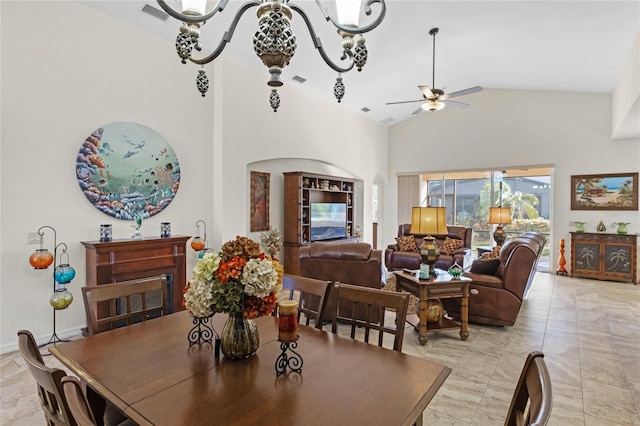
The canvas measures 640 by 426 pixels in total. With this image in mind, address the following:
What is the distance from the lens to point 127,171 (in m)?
4.14

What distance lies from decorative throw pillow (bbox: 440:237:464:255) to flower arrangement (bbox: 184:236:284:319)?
20.3 feet

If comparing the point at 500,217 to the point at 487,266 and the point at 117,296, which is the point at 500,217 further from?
the point at 117,296

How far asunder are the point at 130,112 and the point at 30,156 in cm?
116

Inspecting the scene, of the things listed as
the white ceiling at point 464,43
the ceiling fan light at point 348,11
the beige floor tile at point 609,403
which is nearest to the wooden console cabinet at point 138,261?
the white ceiling at point 464,43

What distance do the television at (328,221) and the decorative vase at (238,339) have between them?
5024mm

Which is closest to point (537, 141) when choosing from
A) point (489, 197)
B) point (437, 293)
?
point (489, 197)

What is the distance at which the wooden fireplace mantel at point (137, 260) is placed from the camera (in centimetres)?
357

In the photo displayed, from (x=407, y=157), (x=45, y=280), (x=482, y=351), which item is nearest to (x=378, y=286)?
(x=482, y=351)

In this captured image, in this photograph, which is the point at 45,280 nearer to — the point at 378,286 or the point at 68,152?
the point at 68,152

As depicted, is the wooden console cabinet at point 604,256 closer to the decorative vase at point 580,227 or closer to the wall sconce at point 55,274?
the decorative vase at point 580,227

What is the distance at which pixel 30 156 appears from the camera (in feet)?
11.2

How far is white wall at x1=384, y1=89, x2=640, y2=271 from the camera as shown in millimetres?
6809

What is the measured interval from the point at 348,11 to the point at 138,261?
3.38 meters

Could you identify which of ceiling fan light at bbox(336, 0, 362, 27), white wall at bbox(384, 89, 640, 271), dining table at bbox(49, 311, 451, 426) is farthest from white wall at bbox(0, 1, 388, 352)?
white wall at bbox(384, 89, 640, 271)
